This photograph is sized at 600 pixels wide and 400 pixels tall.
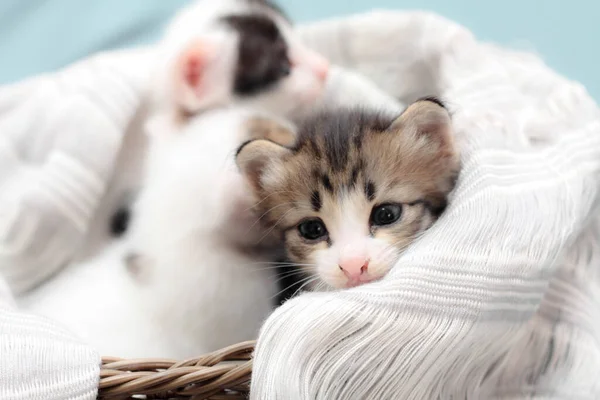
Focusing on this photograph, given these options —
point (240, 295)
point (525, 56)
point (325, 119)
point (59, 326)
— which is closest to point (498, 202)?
point (325, 119)

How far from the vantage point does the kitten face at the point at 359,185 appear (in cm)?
90

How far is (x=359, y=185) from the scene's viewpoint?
3.01 ft

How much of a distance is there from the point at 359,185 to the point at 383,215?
0.05 m

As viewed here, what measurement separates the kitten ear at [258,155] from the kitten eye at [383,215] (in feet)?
0.54

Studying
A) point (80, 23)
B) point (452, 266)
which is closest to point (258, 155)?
point (452, 266)

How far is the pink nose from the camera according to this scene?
86 centimetres

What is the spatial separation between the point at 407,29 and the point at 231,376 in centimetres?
102

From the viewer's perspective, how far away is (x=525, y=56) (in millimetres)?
1452

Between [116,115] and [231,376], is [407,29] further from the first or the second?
[231,376]

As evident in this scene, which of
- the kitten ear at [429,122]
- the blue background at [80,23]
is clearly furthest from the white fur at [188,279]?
the blue background at [80,23]

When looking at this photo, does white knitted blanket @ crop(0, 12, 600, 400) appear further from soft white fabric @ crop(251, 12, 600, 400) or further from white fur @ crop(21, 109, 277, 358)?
white fur @ crop(21, 109, 277, 358)

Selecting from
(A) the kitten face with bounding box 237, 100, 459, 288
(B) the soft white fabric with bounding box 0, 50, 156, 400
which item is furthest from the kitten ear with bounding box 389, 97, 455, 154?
(B) the soft white fabric with bounding box 0, 50, 156, 400

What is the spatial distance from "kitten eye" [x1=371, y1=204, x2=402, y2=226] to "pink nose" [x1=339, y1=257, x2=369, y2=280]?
0.08 m

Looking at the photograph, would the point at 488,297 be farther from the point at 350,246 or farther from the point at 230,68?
the point at 230,68
